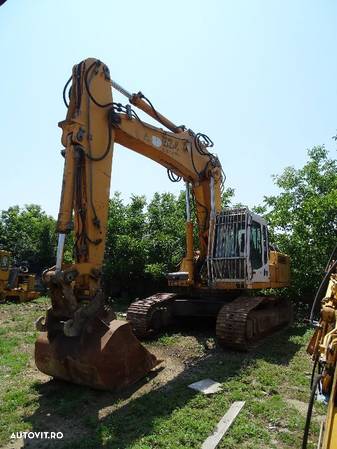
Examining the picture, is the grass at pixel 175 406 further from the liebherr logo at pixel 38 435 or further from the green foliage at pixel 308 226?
A: the green foliage at pixel 308 226

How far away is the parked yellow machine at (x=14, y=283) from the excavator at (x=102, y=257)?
11.0 meters

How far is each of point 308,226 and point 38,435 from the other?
1111 centimetres

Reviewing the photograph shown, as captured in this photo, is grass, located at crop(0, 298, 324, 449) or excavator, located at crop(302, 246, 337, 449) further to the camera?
grass, located at crop(0, 298, 324, 449)

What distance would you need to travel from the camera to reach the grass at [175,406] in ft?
14.7

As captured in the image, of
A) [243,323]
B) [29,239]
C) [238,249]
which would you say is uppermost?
[29,239]

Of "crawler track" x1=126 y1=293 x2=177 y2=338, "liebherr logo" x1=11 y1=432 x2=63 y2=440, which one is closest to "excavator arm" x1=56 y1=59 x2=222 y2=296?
"liebherr logo" x1=11 y1=432 x2=63 y2=440

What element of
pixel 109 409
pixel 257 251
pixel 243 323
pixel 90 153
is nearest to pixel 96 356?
pixel 109 409

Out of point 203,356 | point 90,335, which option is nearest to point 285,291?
point 203,356

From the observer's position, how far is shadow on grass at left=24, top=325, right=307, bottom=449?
4504 mm

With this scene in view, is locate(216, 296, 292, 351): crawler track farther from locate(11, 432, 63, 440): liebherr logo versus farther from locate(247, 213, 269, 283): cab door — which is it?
locate(11, 432, 63, 440): liebherr logo

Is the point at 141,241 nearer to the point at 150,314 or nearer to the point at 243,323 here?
the point at 150,314

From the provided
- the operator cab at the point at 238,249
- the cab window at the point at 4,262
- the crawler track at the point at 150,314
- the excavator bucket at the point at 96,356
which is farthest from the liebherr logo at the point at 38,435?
the cab window at the point at 4,262

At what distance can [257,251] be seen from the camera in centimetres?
926

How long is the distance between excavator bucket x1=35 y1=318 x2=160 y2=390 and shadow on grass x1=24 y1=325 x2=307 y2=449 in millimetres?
200
